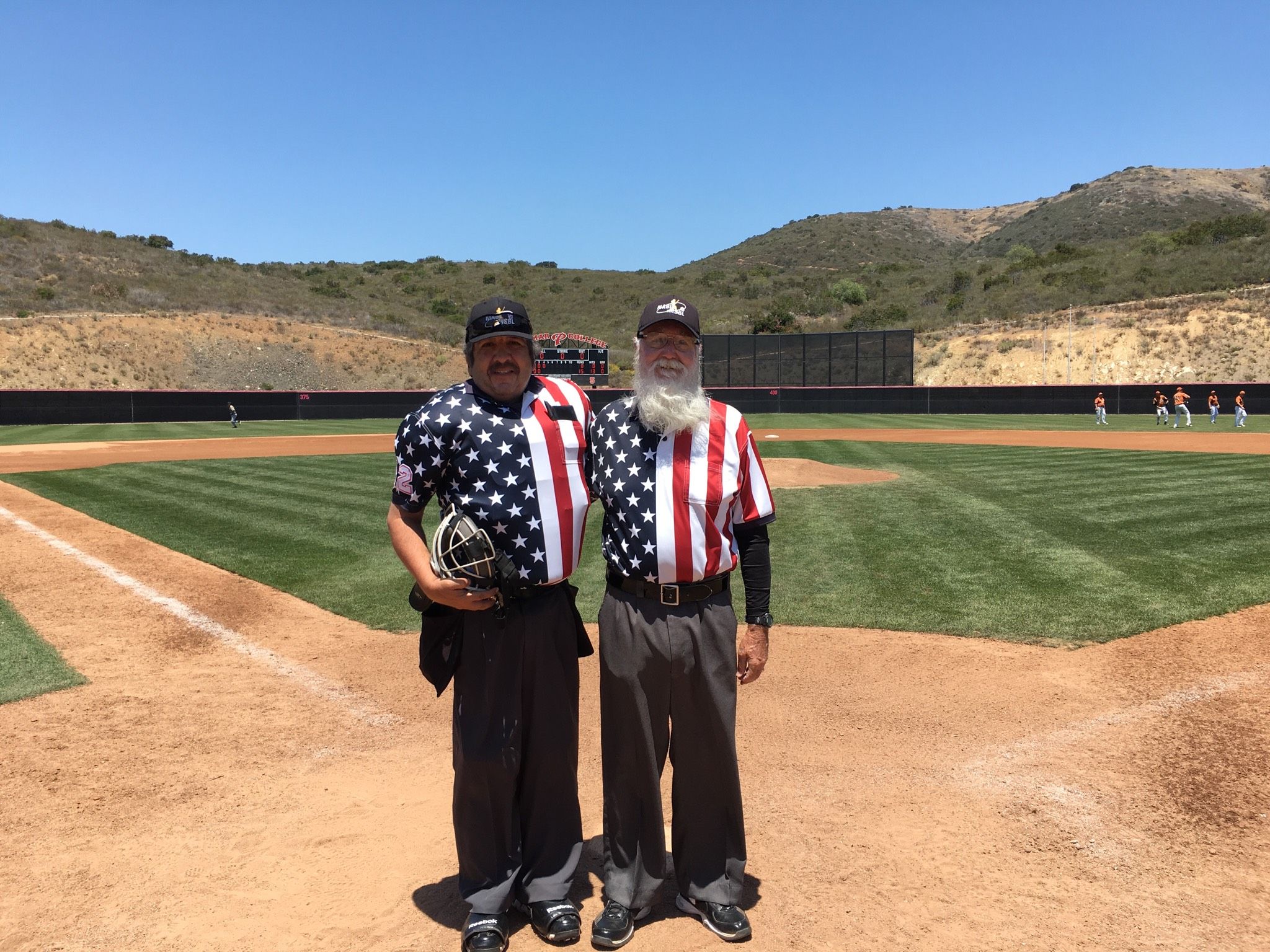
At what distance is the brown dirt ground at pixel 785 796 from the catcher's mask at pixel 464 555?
1299 mm

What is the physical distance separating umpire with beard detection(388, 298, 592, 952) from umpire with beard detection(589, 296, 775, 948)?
0.54ft

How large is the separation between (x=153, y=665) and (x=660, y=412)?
5.01 metres

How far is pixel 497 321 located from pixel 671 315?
635 mm

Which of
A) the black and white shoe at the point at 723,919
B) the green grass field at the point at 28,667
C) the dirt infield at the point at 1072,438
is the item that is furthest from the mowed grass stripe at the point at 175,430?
the black and white shoe at the point at 723,919

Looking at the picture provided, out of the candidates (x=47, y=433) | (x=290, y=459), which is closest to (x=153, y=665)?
(x=290, y=459)

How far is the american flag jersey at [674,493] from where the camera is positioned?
3150 millimetres

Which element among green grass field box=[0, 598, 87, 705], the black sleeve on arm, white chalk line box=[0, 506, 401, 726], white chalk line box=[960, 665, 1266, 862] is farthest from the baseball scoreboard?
the black sleeve on arm

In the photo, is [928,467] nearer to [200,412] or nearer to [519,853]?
[519,853]

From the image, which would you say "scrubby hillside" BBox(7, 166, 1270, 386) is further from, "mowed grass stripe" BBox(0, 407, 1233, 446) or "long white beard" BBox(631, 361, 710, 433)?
"long white beard" BBox(631, 361, 710, 433)

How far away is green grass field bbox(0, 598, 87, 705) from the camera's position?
5824 mm

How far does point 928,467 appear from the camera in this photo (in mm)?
18375

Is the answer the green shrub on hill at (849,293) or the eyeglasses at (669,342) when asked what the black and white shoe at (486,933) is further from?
the green shrub on hill at (849,293)

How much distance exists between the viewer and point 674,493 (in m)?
3.17

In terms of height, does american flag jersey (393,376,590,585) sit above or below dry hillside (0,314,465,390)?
below
